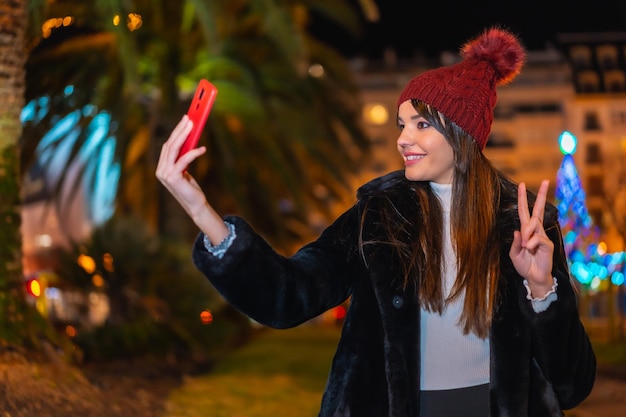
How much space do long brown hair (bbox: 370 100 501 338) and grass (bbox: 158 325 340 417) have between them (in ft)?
19.2

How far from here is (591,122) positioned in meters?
76.4

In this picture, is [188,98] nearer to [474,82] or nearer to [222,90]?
[222,90]

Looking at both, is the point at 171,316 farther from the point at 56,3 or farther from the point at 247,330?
the point at 247,330

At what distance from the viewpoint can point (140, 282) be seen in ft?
42.8

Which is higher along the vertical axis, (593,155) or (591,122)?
(591,122)

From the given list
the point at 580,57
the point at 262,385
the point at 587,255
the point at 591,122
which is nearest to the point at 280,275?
the point at 262,385

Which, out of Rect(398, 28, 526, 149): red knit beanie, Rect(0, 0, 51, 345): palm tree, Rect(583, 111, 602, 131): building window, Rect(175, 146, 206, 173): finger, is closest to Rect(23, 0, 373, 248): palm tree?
Rect(0, 0, 51, 345): palm tree

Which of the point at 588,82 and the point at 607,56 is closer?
the point at 607,56

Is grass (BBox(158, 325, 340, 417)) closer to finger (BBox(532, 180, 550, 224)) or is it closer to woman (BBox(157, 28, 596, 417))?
woman (BBox(157, 28, 596, 417))

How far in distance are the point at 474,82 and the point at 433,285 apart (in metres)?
0.70

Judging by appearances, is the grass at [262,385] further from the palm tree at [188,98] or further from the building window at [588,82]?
the building window at [588,82]

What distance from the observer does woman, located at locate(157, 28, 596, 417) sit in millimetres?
2996

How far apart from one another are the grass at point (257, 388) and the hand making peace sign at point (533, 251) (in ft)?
20.0

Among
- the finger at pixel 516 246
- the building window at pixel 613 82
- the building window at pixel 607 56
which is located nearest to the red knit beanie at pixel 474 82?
the finger at pixel 516 246
